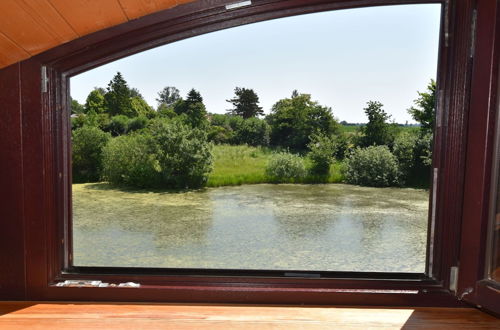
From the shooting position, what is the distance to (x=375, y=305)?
4.14ft

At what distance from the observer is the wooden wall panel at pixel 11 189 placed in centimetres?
119

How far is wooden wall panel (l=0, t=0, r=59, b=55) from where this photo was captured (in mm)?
984

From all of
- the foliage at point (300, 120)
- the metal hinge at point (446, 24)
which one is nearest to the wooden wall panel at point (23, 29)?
the metal hinge at point (446, 24)

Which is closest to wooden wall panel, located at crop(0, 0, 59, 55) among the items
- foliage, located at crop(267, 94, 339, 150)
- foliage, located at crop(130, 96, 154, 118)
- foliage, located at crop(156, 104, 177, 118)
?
foliage, located at crop(130, 96, 154, 118)

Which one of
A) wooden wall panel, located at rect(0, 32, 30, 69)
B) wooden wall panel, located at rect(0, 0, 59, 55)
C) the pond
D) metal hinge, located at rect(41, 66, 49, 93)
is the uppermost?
wooden wall panel, located at rect(0, 0, 59, 55)

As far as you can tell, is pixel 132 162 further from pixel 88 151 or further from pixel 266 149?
pixel 266 149

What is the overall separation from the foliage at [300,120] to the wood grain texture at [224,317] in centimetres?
519

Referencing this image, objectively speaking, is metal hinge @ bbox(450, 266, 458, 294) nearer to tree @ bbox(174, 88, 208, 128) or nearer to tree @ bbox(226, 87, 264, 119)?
tree @ bbox(226, 87, 264, 119)

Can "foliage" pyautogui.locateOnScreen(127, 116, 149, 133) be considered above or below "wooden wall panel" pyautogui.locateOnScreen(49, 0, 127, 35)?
below

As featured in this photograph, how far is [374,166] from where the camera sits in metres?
6.79

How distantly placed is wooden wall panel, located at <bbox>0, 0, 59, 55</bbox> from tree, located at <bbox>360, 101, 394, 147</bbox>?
6243 millimetres

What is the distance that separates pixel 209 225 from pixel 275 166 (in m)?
1.95

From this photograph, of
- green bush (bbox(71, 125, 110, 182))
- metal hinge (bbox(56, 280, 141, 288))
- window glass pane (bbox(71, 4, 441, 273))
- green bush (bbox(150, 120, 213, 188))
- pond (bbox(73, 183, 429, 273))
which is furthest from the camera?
pond (bbox(73, 183, 429, 273))

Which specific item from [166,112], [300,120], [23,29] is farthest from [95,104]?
[23,29]
